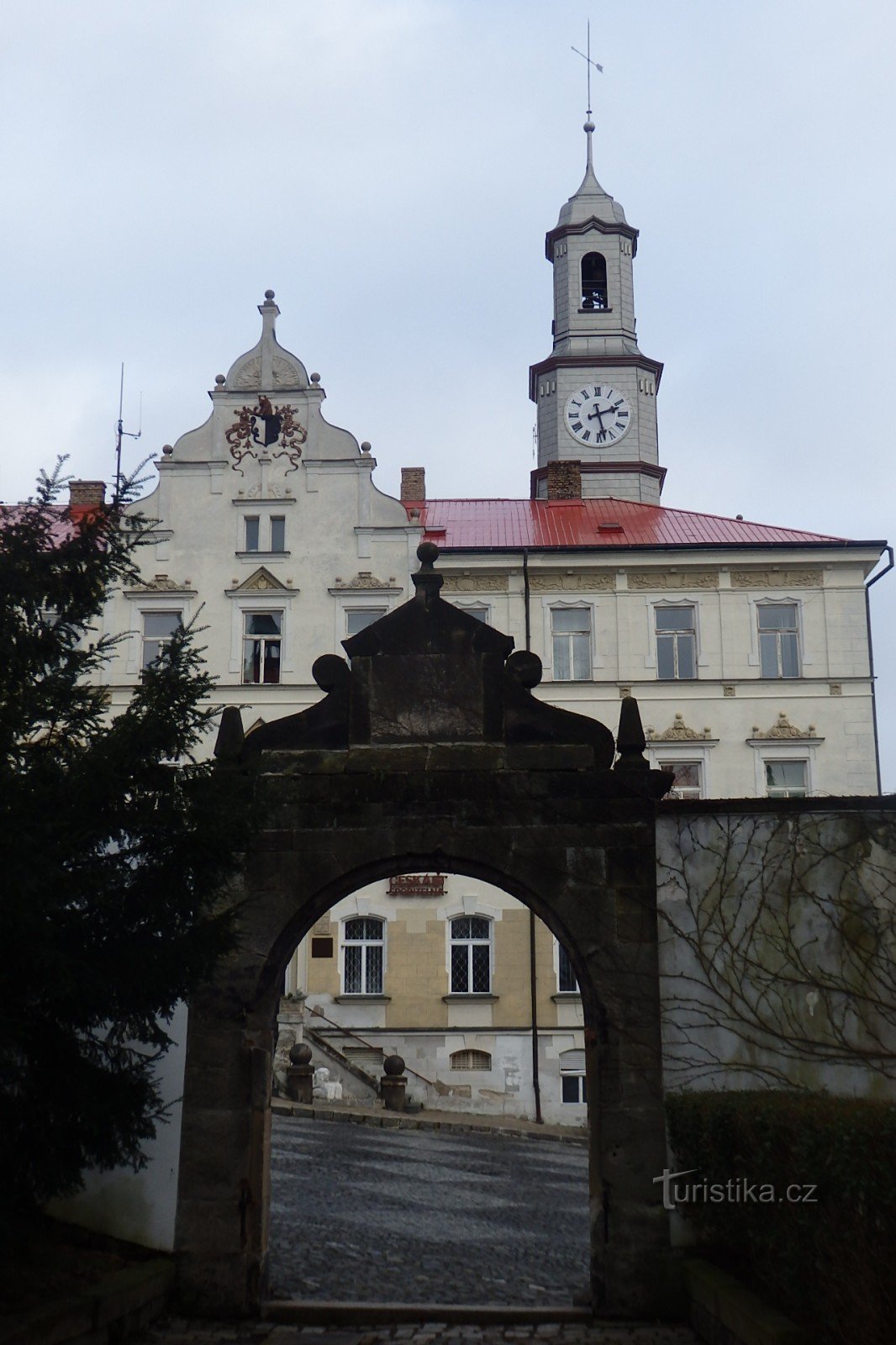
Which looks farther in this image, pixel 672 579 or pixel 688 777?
pixel 672 579

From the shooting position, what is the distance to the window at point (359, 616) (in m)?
31.4

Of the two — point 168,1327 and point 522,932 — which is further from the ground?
point 522,932

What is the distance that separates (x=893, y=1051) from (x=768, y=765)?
20.3 meters

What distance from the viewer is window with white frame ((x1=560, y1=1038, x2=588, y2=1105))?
29.9 meters

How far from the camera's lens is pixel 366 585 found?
3153 centimetres

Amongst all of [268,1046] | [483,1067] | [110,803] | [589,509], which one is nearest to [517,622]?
[589,509]

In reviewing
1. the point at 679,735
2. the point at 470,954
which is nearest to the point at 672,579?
the point at 679,735

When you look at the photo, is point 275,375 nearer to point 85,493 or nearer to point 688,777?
point 85,493

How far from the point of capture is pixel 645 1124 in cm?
1069

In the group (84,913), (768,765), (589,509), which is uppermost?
(589,509)

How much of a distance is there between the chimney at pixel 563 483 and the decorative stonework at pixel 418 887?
424 inches

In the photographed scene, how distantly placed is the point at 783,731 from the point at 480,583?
707cm

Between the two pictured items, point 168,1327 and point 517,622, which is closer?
point 168,1327

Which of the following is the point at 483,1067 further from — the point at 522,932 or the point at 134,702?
the point at 134,702
